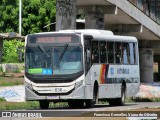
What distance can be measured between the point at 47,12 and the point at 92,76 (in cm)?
5861

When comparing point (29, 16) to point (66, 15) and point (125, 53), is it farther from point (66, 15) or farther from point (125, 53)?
point (125, 53)

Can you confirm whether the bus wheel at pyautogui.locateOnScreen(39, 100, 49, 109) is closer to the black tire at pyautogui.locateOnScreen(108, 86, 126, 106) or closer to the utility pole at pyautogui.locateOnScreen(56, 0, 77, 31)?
the black tire at pyautogui.locateOnScreen(108, 86, 126, 106)

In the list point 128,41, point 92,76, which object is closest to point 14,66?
point 128,41

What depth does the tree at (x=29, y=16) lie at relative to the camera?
8656 centimetres

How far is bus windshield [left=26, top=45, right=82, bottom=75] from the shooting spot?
2856cm

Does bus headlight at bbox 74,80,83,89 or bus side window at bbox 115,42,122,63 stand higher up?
bus side window at bbox 115,42,122,63

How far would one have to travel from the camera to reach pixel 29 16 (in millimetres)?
86875

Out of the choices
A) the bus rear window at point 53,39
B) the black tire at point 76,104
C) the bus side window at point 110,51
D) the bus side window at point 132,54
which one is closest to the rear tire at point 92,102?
the black tire at point 76,104

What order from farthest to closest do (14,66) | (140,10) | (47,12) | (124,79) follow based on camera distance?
(47,12)
(14,66)
(140,10)
(124,79)

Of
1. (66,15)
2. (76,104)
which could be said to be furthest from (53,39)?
(66,15)

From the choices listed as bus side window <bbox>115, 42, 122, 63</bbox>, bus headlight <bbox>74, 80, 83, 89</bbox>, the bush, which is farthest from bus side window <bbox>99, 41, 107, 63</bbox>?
the bush

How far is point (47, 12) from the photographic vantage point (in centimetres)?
8769

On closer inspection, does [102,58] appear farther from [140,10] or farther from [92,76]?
[140,10]

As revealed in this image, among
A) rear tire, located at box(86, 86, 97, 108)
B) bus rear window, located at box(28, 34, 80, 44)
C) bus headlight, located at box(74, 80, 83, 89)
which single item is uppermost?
bus rear window, located at box(28, 34, 80, 44)
